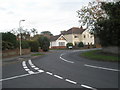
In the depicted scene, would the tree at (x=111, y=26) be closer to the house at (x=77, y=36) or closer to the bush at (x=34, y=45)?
the bush at (x=34, y=45)

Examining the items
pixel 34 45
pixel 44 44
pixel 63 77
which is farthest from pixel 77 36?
pixel 63 77

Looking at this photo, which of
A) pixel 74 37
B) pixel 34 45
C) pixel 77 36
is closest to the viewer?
pixel 34 45

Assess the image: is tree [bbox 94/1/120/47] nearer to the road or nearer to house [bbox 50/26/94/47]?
the road

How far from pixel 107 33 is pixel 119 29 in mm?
2721

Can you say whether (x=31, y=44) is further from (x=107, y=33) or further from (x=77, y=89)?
(x=77, y=89)

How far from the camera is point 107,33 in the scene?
2331 centimetres

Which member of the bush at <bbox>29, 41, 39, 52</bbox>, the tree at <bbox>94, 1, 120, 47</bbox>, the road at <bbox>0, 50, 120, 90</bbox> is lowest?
the road at <bbox>0, 50, 120, 90</bbox>

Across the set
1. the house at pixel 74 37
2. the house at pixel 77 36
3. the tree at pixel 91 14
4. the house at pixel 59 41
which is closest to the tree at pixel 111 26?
the tree at pixel 91 14

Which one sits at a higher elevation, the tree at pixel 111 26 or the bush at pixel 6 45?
the tree at pixel 111 26

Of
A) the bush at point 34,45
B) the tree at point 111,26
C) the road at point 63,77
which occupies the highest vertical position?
the tree at point 111,26

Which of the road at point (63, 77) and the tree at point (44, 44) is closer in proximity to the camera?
the road at point (63, 77)

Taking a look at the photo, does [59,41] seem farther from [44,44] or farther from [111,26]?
[111,26]

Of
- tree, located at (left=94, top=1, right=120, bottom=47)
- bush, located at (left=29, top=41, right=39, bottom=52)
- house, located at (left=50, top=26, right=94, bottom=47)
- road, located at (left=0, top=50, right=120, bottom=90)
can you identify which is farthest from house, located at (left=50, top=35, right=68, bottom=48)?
road, located at (left=0, top=50, right=120, bottom=90)

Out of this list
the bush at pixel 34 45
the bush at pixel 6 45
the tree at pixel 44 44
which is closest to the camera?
the bush at pixel 6 45
